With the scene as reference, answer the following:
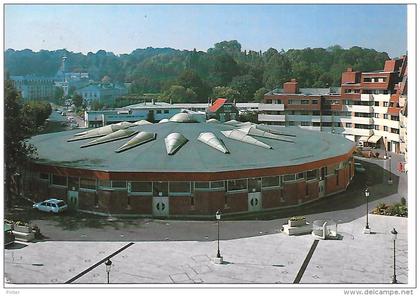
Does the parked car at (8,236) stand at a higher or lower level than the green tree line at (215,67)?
lower

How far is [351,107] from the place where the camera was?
1759 inches

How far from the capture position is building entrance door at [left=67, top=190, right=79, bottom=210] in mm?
24500

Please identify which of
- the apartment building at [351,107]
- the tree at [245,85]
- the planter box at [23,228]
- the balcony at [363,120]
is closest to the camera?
the planter box at [23,228]

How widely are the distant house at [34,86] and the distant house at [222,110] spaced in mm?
11491

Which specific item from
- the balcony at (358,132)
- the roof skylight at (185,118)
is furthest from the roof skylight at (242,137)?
the balcony at (358,132)

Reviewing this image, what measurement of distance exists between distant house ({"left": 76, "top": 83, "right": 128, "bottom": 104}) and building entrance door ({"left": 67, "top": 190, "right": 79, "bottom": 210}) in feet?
41.3

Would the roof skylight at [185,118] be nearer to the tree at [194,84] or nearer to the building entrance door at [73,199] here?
the tree at [194,84]

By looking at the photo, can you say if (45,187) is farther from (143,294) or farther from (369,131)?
(369,131)

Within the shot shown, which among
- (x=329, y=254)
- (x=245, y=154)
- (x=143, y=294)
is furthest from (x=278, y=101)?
(x=143, y=294)

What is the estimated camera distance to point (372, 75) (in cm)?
4312

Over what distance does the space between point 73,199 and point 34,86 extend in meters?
7.37

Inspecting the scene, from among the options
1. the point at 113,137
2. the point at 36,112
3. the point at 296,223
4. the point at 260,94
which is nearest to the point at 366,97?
the point at 260,94

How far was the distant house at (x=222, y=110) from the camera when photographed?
38250 millimetres

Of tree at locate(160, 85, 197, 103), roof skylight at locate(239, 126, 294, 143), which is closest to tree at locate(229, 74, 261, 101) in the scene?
tree at locate(160, 85, 197, 103)
